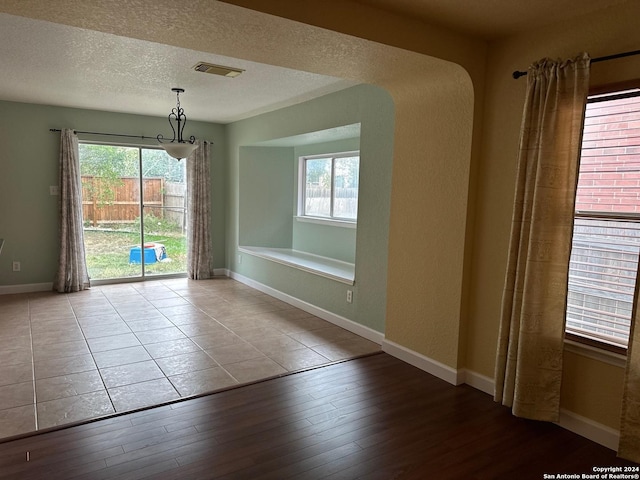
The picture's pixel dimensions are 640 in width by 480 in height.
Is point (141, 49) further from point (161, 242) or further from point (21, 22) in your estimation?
point (161, 242)

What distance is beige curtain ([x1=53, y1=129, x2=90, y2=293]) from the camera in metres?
5.67

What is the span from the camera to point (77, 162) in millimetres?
5781

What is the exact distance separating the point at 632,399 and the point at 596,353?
1.01 feet

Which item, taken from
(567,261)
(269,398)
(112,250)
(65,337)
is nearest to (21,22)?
(65,337)

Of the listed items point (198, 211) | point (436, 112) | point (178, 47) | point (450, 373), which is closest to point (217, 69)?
point (178, 47)

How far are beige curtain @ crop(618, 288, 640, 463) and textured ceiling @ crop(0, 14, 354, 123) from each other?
303cm

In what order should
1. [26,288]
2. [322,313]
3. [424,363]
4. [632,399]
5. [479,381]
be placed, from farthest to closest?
[26,288]
[322,313]
[424,363]
[479,381]
[632,399]

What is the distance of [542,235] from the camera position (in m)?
2.46

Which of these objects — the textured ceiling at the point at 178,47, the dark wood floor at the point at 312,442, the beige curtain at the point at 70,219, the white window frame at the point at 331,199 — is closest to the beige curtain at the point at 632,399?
the dark wood floor at the point at 312,442

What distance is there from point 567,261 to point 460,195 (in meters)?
0.85

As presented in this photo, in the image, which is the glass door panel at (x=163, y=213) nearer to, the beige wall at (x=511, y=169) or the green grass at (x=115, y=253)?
the green grass at (x=115, y=253)

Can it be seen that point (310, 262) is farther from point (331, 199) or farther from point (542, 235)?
point (542, 235)

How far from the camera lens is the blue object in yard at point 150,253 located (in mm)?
6508

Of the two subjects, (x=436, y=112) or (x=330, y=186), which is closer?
(x=436, y=112)
